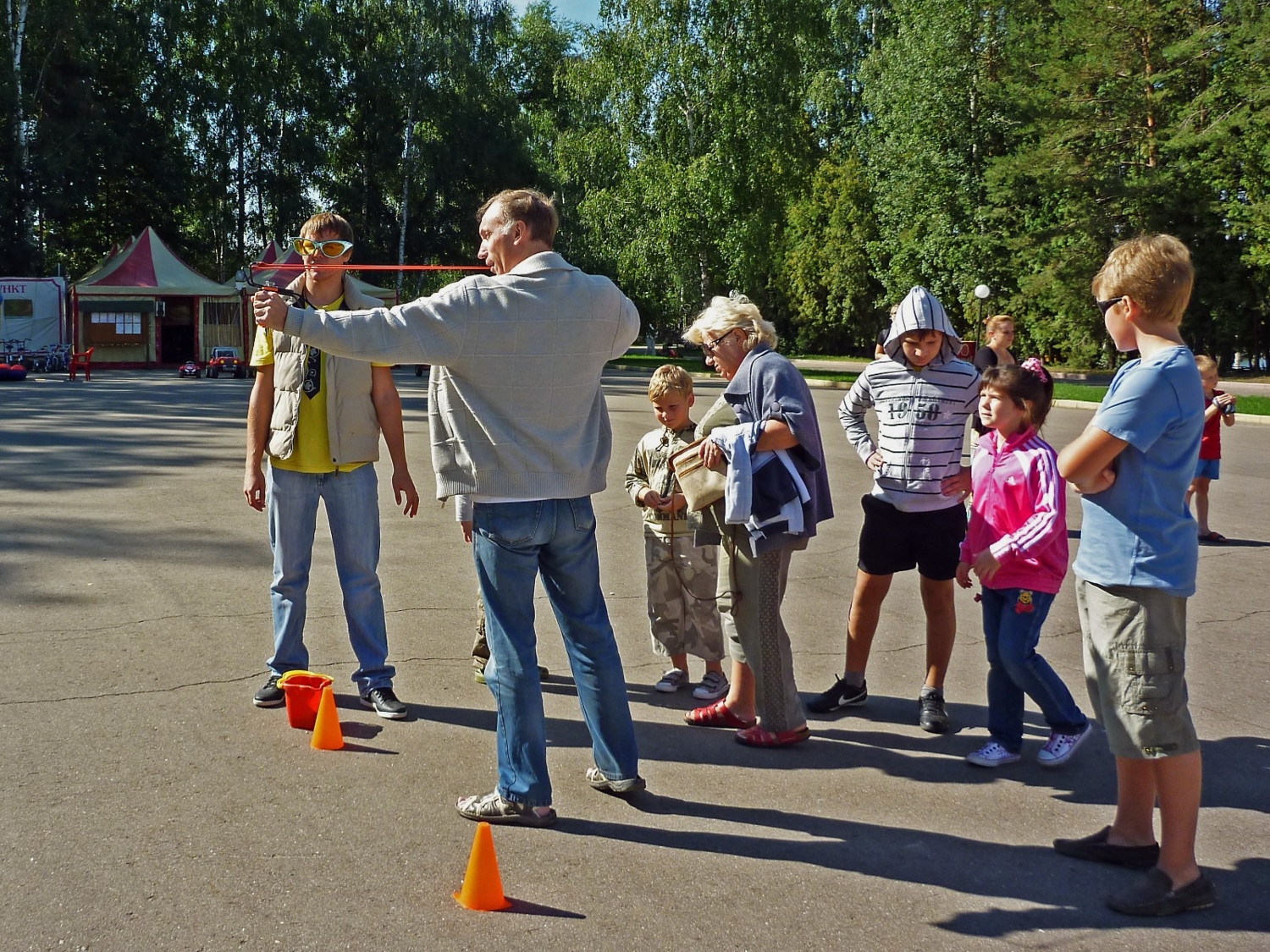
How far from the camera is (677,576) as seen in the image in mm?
5676

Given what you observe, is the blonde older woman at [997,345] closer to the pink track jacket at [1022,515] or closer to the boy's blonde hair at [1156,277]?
the pink track jacket at [1022,515]

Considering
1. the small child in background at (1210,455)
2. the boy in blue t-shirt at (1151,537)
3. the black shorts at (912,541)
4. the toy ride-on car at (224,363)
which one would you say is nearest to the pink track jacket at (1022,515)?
the black shorts at (912,541)

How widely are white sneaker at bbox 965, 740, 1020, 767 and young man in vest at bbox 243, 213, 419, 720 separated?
7.81ft

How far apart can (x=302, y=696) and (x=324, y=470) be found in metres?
0.97

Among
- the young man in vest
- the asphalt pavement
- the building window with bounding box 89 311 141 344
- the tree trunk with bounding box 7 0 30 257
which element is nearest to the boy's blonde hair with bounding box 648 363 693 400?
the young man in vest

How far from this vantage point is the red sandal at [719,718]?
5.16m

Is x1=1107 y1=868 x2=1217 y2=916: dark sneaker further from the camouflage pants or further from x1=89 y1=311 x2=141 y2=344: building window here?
x1=89 y1=311 x2=141 y2=344: building window

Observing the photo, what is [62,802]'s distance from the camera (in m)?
4.14

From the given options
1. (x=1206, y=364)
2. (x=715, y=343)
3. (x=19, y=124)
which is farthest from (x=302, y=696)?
(x=19, y=124)

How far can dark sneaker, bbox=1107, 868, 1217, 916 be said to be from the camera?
351cm

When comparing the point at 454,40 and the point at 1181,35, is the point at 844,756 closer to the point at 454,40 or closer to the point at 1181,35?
the point at 1181,35

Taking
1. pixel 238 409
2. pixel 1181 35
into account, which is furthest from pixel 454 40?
pixel 238 409

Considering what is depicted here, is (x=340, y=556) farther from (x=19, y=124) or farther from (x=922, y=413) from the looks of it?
(x=19, y=124)

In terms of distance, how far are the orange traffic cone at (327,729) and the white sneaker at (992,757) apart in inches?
98.9
